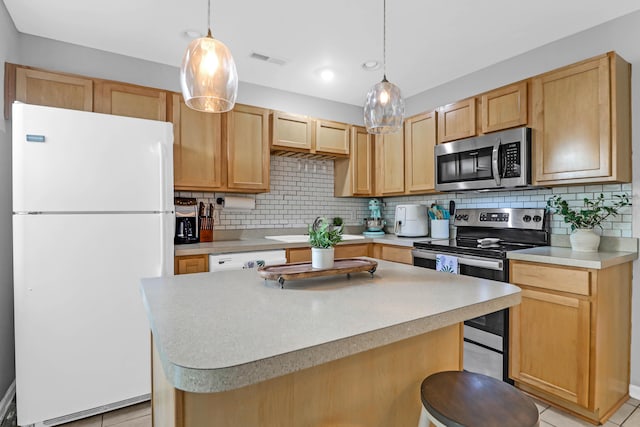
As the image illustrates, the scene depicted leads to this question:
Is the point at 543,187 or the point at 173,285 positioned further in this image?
the point at 543,187

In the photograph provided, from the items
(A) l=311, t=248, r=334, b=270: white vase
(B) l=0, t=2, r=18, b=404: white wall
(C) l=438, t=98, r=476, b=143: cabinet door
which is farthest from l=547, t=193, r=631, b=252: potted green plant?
(B) l=0, t=2, r=18, b=404: white wall

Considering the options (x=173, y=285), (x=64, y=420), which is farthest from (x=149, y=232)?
(x=64, y=420)

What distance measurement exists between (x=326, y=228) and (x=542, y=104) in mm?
2021

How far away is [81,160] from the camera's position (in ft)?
6.66

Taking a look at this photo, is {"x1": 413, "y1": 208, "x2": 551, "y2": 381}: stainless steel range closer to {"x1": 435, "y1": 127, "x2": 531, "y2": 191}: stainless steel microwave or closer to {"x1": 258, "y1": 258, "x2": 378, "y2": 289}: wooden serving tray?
{"x1": 435, "y1": 127, "x2": 531, "y2": 191}: stainless steel microwave

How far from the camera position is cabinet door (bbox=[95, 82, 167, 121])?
8.32 ft

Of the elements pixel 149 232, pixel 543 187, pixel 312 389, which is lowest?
pixel 312 389

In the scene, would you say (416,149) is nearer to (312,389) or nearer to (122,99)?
(122,99)

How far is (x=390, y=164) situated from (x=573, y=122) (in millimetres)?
1733

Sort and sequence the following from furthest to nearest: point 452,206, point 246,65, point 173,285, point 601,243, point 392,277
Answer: point 452,206 → point 246,65 → point 601,243 → point 392,277 → point 173,285

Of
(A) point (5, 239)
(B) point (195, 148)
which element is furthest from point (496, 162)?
(A) point (5, 239)

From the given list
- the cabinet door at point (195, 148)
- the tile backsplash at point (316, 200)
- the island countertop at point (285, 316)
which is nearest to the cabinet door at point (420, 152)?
the tile backsplash at point (316, 200)

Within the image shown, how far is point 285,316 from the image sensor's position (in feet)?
3.18

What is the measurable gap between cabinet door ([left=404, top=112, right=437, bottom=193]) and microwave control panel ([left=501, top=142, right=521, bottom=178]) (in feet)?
2.39
